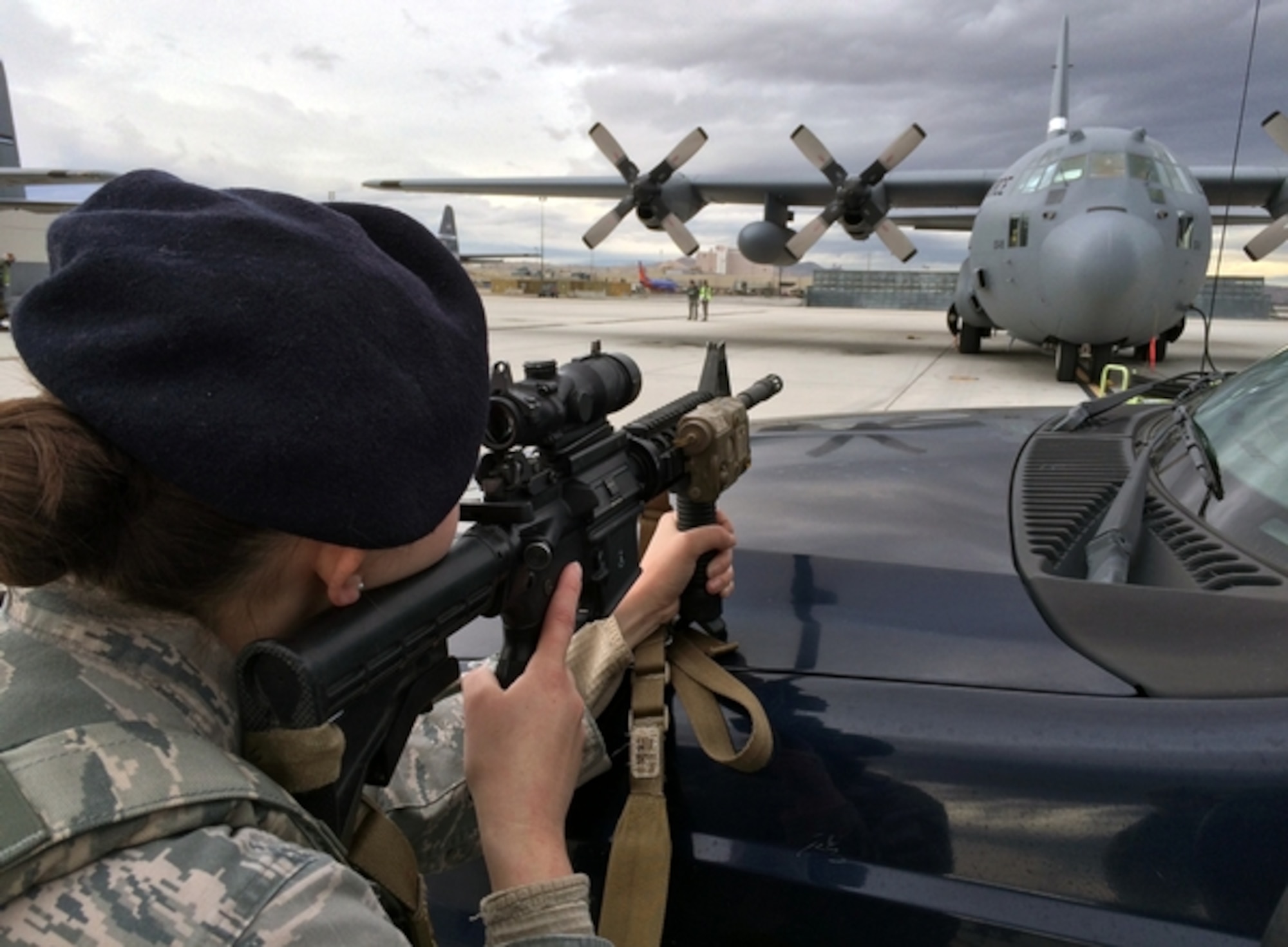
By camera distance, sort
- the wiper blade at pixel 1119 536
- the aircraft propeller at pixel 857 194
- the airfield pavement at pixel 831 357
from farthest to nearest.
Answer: the aircraft propeller at pixel 857 194
the airfield pavement at pixel 831 357
the wiper blade at pixel 1119 536

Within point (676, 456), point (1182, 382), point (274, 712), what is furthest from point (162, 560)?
point (1182, 382)

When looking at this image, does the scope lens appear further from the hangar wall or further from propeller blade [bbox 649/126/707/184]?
the hangar wall

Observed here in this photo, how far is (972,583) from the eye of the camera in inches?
70.1

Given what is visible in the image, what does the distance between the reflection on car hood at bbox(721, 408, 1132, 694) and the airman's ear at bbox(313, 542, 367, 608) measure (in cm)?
88

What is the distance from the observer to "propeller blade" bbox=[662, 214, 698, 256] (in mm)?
21234

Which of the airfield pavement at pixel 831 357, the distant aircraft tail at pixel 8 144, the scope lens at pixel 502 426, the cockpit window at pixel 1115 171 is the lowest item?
the airfield pavement at pixel 831 357

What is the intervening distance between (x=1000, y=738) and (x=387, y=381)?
1097mm

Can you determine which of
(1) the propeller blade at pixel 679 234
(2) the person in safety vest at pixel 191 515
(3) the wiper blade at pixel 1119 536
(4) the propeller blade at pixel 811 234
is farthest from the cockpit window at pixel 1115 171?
(2) the person in safety vest at pixel 191 515

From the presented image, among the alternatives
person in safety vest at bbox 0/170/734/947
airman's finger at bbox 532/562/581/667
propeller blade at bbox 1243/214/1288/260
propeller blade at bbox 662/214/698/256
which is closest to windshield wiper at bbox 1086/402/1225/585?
airman's finger at bbox 532/562/581/667

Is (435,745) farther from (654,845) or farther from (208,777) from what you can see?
(208,777)

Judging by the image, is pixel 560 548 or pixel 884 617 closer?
pixel 560 548

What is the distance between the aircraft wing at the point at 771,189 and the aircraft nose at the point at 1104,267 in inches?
341

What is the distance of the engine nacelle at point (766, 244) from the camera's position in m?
20.9

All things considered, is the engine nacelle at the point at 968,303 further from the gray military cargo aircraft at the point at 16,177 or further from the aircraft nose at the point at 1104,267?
the gray military cargo aircraft at the point at 16,177
